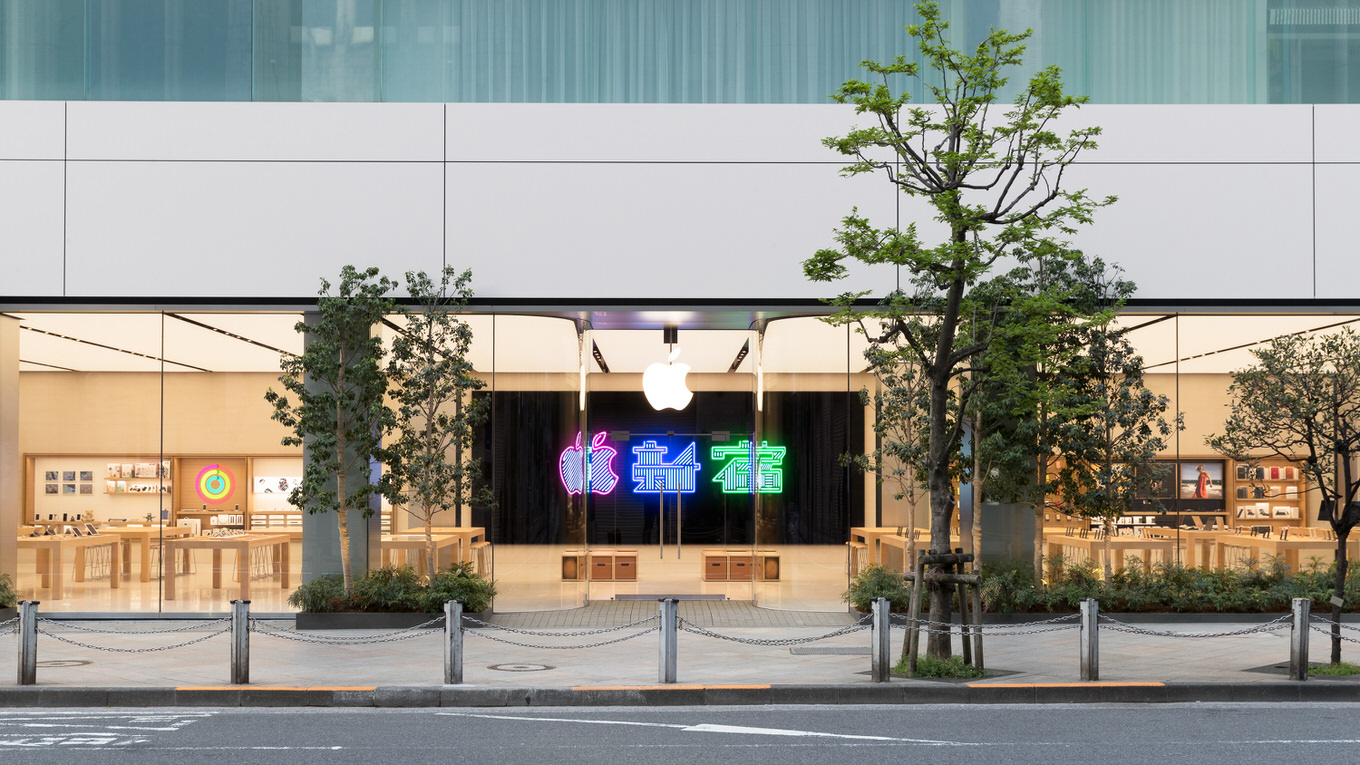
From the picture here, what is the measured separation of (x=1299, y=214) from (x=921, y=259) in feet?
27.0

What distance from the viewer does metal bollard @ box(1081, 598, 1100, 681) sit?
11.4 m

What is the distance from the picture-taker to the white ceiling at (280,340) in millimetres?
16750

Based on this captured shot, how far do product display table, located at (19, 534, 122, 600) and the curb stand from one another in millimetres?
6071

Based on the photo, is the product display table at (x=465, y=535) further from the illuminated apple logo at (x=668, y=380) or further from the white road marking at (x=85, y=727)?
the white road marking at (x=85, y=727)

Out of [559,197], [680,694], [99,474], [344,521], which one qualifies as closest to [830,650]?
[680,694]

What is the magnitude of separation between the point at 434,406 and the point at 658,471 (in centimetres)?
1024

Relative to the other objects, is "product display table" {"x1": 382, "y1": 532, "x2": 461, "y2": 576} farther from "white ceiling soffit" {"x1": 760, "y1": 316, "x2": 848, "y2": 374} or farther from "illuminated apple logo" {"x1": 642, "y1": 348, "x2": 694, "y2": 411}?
"illuminated apple logo" {"x1": 642, "y1": 348, "x2": 694, "y2": 411}

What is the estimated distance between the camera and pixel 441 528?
16.4m

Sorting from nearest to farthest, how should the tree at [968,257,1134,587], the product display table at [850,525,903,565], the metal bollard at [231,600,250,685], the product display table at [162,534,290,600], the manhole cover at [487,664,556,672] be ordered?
the metal bollard at [231,600,250,685]
the manhole cover at [487,664,556,672]
the tree at [968,257,1134,587]
the product display table at [162,534,290,600]
the product display table at [850,525,903,565]

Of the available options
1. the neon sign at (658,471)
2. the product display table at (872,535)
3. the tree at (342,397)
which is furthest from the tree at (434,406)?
the neon sign at (658,471)

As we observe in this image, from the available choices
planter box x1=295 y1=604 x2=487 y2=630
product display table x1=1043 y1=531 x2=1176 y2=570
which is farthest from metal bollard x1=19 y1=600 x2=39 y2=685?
product display table x1=1043 y1=531 x2=1176 y2=570

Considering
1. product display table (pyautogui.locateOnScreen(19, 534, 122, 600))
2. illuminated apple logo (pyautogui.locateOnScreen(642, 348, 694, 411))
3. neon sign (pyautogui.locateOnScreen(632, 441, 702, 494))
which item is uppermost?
illuminated apple logo (pyautogui.locateOnScreen(642, 348, 694, 411))

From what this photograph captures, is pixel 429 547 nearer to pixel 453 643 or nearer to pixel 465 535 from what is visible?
pixel 465 535

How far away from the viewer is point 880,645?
11.3 meters
